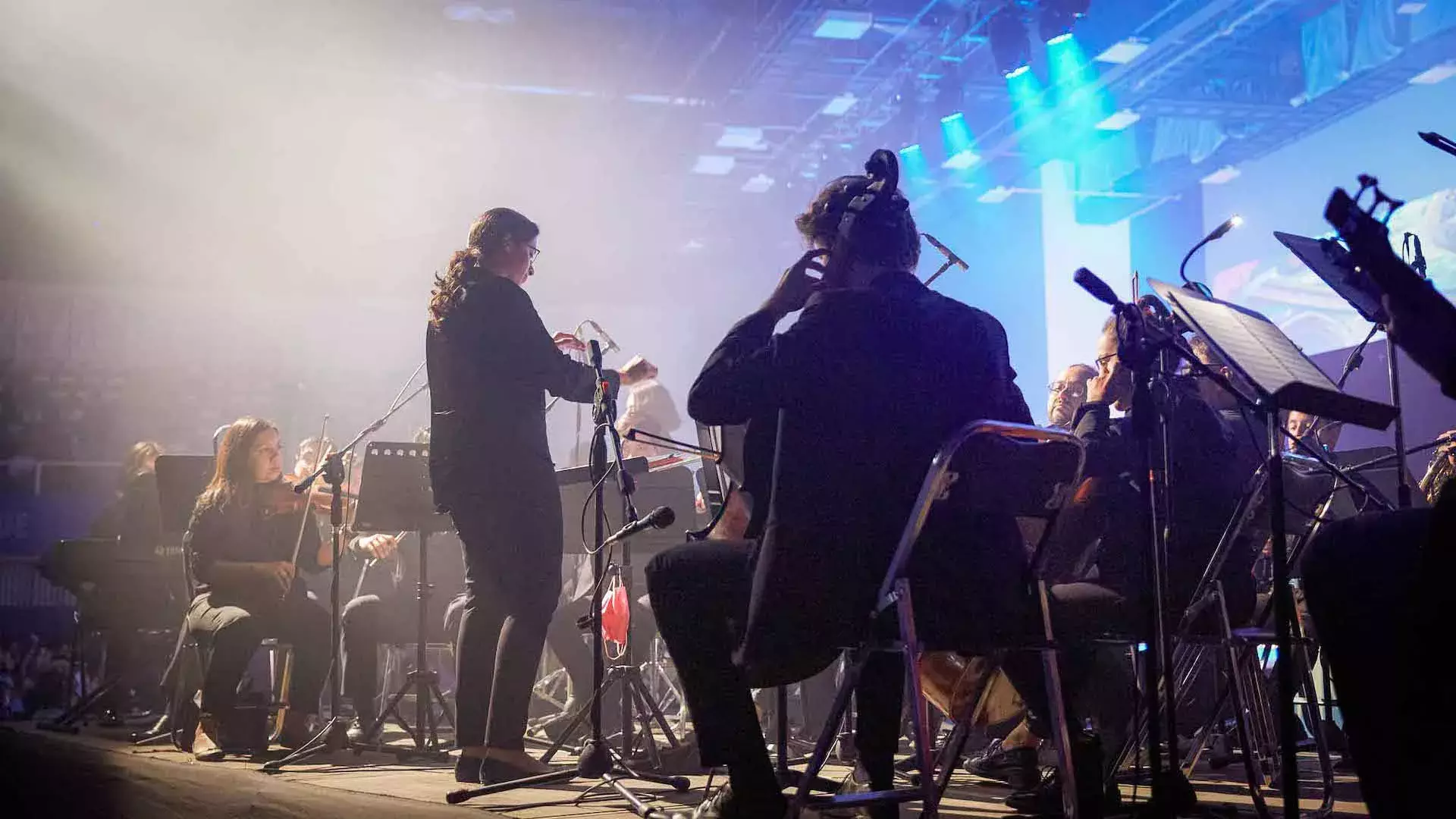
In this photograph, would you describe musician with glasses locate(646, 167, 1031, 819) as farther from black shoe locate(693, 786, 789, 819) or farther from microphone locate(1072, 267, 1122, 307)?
microphone locate(1072, 267, 1122, 307)

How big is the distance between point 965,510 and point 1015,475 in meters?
0.13

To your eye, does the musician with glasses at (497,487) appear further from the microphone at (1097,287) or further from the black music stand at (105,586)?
the black music stand at (105,586)

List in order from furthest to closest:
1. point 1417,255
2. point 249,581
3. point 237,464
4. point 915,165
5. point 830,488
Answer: point 915,165 → point 237,464 → point 249,581 → point 1417,255 → point 830,488

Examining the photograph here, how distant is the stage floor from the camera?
315 centimetres

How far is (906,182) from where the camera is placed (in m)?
11.2

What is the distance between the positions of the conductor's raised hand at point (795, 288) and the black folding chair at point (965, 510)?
0.46m

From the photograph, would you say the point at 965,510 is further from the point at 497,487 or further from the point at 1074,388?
the point at 1074,388

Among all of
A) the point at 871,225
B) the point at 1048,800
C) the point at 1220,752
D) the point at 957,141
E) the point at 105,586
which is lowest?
the point at 1220,752

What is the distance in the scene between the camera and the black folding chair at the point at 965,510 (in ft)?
6.68

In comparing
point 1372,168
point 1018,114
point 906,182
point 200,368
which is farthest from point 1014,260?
point 200,368

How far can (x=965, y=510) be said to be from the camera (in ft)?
7.36

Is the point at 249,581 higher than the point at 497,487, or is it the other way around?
the point at 497,487

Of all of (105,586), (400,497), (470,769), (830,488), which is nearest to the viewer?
(830,488)

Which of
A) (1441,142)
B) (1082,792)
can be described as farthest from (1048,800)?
(1441,142)
